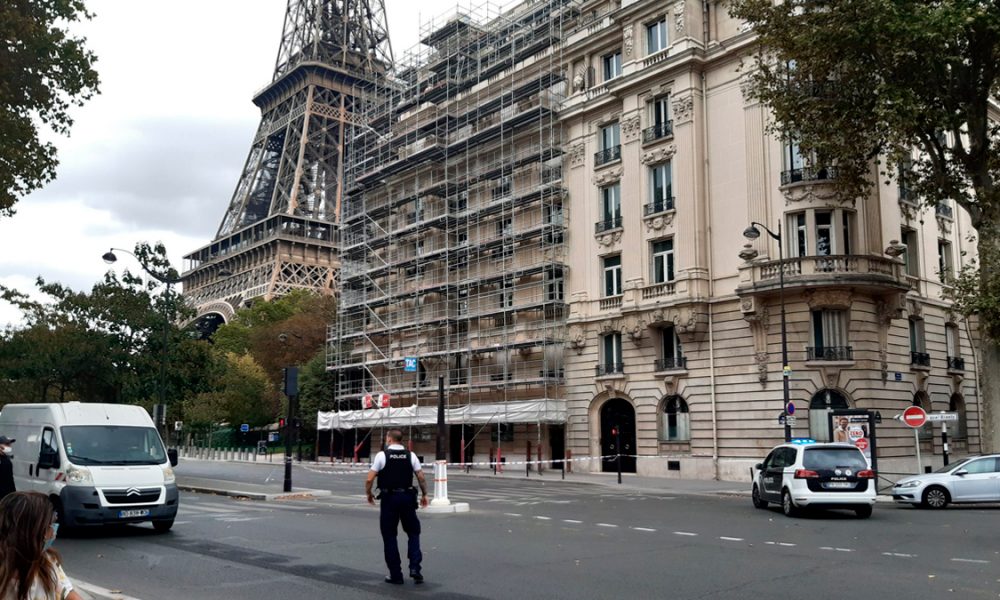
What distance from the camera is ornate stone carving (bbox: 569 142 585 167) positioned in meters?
42.9

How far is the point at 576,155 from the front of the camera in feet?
142

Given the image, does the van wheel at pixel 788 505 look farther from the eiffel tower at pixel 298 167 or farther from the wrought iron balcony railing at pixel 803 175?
the eiffel tower at pixel 298 167

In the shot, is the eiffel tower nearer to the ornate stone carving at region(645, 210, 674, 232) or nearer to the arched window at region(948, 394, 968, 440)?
the ornate stone carving at region(645, 210, 674, 232)

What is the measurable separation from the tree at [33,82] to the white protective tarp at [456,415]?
22.9m

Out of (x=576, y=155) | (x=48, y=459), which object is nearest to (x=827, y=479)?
(x=48, y=459)

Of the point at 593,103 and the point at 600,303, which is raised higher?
the point at 593,103

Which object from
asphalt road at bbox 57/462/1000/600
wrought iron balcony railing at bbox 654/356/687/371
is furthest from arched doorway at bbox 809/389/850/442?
asphalt road at bbox 57/462/1000/600

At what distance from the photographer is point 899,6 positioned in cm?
2584

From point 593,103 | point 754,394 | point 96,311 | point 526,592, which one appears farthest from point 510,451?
point 526,592

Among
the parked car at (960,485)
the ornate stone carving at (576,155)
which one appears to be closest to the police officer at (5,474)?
the parked car at (960,485)

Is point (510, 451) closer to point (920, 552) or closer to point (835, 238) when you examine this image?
point (835, 238)

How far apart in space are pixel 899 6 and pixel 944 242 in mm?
17452

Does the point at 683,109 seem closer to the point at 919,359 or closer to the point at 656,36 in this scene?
the point at 656,36

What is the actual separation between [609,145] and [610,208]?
3.07 m
